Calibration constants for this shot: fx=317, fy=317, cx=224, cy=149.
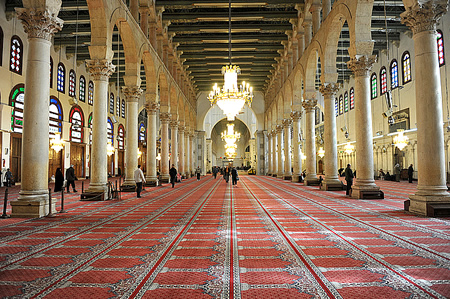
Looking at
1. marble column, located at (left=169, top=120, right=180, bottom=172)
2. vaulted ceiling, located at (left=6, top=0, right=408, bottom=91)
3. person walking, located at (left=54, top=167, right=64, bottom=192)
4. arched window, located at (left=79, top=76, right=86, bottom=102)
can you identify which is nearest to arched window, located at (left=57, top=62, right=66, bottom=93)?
vaulted ceiling, located at (left=6, top=0, right=408, bottom=91)

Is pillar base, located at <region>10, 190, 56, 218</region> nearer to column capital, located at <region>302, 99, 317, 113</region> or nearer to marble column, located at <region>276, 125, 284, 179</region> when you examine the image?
column capital, located at <region>302, 99, 317, 113</region>

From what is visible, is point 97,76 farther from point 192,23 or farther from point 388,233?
point 192,23

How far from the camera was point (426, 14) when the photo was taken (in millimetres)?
6152

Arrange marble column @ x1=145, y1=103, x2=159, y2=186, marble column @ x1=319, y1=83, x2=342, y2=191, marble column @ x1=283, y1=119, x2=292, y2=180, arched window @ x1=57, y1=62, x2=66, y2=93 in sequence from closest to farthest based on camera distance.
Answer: marble column @ x1=319, y1=83, x2=342, y2=191 < marble column @ x1=145, y1=103, x2=159, y2=186 < arched window @ x1=57, y1=62, x2=66, y2=93 < marble column @ x1=283, y1=119, x2=292, y2=180

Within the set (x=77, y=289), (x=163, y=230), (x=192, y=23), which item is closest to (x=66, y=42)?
(x=192, y=23)

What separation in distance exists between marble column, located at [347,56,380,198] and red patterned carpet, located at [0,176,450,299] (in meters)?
3.05

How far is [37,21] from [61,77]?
51.6 feet

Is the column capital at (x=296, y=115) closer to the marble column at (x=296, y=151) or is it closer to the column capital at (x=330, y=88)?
the marble column at (x=296, y=151)

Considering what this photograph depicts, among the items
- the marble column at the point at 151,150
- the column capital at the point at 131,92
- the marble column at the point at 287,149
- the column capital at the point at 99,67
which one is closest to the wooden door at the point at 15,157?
the marble column at the point at 151,150

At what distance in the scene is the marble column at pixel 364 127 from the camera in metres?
9.09

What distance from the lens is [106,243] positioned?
413cm

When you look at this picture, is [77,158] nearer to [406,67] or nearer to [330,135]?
[330,135]

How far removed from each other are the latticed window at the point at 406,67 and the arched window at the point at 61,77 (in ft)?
68.1

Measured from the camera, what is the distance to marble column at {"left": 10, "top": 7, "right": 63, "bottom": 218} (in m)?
6.09
